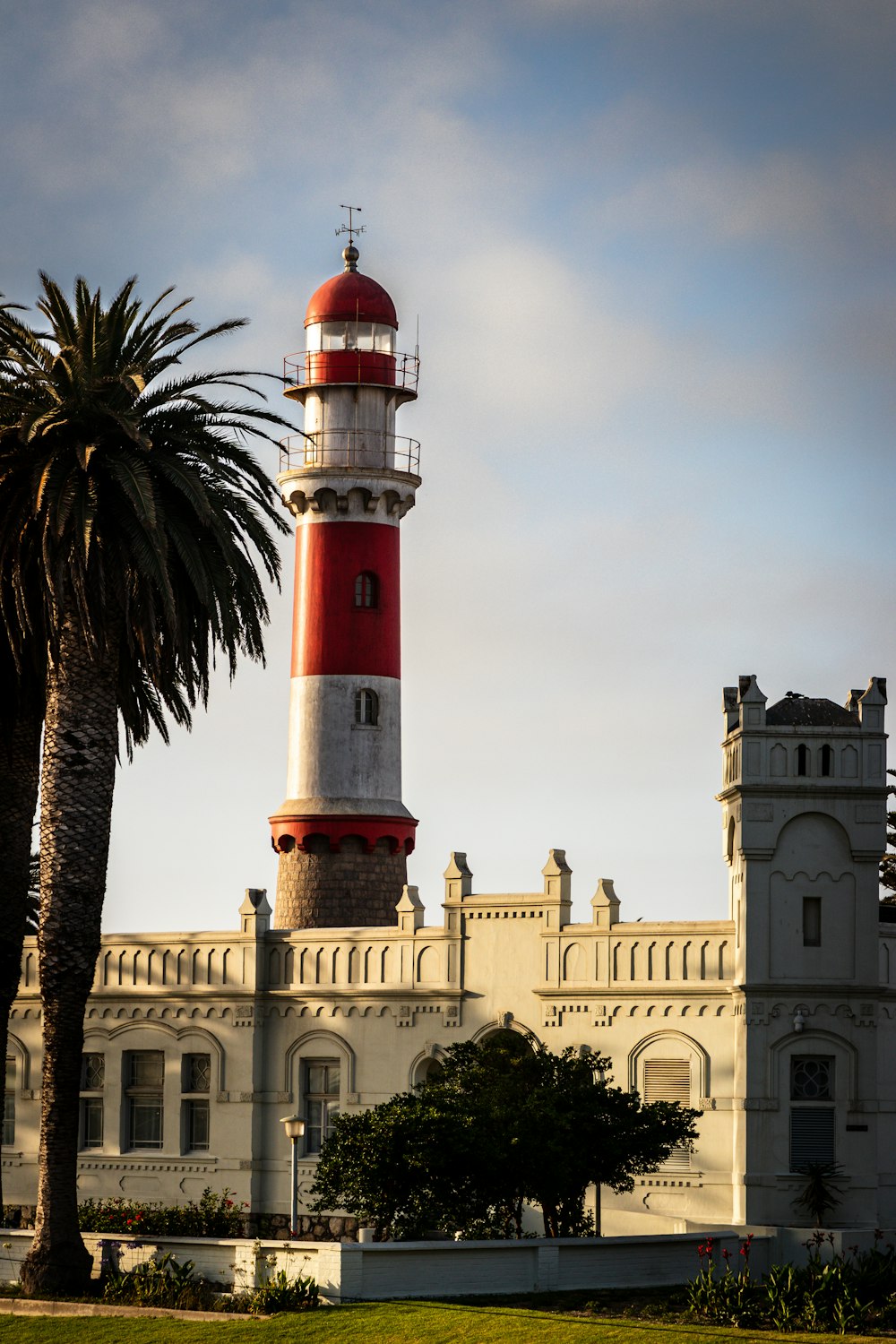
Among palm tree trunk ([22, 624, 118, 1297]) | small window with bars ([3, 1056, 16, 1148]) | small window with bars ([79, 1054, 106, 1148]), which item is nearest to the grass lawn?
palm tree trunk ([22, 624, 118, 1297])

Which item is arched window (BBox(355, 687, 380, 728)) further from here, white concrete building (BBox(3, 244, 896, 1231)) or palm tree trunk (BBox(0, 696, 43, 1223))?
→ palm tree trunk (BBox(0, 696, 43, 1223))

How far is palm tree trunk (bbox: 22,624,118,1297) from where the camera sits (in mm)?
34312

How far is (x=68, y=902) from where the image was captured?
1375 inches

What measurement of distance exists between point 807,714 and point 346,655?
1473 centimetres

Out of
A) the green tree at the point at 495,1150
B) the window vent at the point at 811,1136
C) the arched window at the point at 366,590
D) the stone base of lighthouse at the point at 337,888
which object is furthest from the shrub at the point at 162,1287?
the arched window at the point at 366,590

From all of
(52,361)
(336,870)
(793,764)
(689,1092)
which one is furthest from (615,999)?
(52,361)

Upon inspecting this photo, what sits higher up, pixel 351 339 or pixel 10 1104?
pixel 351 339

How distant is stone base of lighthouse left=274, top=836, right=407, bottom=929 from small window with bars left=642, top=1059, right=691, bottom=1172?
36.4 feet

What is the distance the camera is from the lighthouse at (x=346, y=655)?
51.4 meters

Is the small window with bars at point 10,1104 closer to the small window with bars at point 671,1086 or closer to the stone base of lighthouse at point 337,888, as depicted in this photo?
the stone base of lighthouse at point 337,888

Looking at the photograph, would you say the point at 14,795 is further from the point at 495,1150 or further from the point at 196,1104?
the point at 196,1104

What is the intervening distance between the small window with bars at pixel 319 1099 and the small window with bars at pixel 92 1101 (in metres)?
5.09

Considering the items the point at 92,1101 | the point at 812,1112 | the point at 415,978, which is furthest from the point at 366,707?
the point at 812,1112

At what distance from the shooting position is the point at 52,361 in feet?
120
